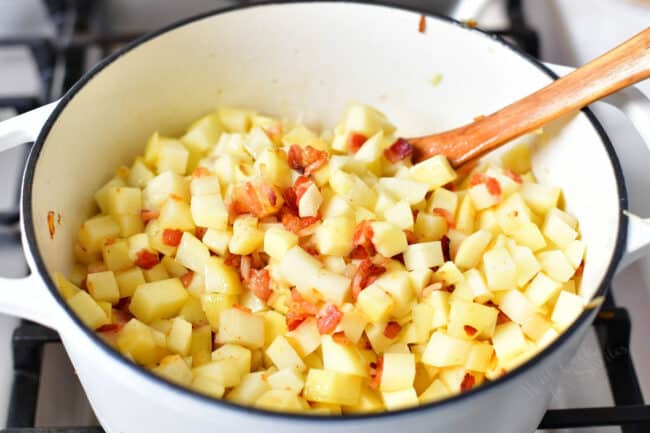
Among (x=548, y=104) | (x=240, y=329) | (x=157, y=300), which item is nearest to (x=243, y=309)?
(x=240, y=329)

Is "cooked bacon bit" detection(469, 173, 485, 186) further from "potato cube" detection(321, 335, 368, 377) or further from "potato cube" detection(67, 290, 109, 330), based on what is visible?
"potato cube" detection(67, 290, 109, 330)

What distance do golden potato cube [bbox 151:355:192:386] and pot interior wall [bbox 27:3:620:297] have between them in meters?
0.25

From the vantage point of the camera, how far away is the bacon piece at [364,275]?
117 centimetres

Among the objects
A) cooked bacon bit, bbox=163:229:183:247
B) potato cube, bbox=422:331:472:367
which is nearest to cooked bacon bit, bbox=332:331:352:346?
potato cube, bbox=422:331:472:367

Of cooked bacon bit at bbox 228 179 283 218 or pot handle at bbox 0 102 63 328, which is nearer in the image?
pot handle at bbox 0 102 63 328

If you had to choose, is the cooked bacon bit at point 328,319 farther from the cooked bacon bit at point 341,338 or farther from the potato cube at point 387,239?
the potato cube at point 387,239

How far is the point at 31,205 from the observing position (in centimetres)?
105

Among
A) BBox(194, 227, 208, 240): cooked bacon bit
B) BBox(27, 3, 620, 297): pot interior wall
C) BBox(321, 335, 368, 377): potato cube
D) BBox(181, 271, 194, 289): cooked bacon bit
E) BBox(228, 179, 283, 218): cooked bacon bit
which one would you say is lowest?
BBox(321, 335, 368, 377): potato cube

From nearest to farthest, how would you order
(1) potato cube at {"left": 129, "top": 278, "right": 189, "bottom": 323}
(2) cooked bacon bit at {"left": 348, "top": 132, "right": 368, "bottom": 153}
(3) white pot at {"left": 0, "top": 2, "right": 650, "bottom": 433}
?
(3) white pot at {"left": 0, "top": 2, "right": 650, "bottom": 433}, (1) potato cube at {"left": 129, "top": 278, "right": 189, "bottom": 323}, (2) cooked bacon bit at {"left": 348, "top": 132, "right": 368, "bottom": 153}

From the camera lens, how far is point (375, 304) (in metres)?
1.13

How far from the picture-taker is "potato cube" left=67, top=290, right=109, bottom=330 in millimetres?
1100

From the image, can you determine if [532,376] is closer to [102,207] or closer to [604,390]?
[604,390]

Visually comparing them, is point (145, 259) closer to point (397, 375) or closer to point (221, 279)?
point (221, 279)

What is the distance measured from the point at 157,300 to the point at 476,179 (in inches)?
22.8
